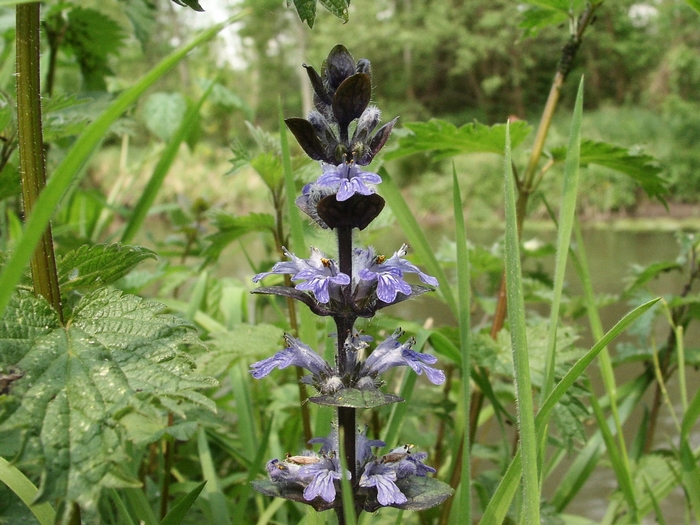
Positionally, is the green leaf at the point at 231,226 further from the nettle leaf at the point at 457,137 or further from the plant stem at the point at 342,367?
the plant stem at the point at 342,367

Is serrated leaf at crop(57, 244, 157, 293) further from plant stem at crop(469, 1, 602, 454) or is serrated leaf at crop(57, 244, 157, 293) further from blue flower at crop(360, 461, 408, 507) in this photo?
plant stem at crop(469, 1, 602, 454)

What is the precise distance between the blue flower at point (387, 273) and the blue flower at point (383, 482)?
0.14 meters

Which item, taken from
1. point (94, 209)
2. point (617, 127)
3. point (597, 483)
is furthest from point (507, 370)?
point (617, 127)

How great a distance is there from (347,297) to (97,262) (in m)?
0.24

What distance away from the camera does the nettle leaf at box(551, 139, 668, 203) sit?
85 cm

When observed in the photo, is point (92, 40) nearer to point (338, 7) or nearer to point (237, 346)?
point (237, 346)

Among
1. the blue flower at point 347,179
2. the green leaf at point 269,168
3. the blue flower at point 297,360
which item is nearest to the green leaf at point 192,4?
the blue flower at point 347,179

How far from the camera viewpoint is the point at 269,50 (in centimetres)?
1861

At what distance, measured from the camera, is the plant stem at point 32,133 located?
0.44 meters

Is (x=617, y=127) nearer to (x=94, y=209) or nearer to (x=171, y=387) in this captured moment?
(x=94, y=209)

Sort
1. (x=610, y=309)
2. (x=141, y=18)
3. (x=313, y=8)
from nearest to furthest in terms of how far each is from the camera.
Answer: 1. (x=313, y=8)
2. (x=141, y=18)
3. (x=610, y=309)

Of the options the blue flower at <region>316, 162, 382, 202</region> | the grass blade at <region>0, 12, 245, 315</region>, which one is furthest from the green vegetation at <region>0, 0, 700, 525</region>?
the blue flower at <region>316, 162, 382, 202</region>

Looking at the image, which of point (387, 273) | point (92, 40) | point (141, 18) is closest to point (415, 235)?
point (387, 273)

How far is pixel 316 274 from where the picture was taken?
0.47 metres
